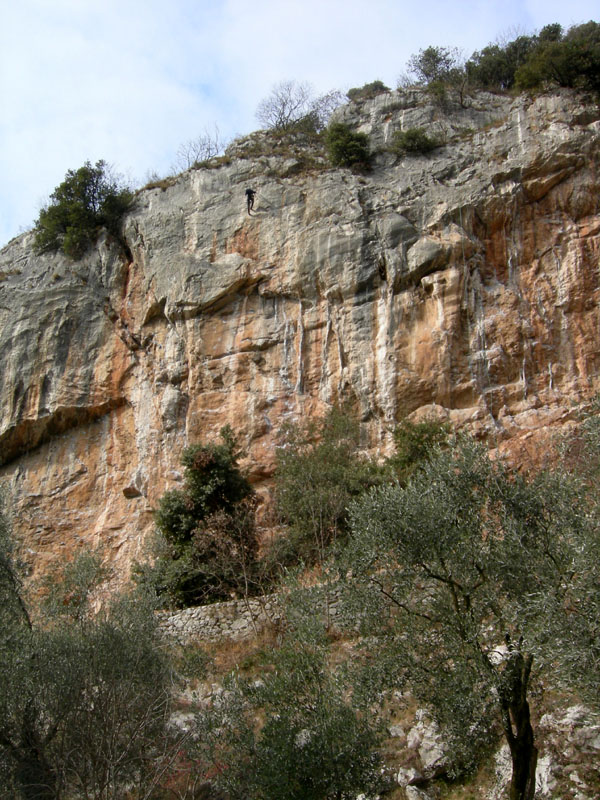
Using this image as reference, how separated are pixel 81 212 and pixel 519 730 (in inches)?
941

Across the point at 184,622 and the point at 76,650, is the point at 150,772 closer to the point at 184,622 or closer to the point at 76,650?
the point at 76,650

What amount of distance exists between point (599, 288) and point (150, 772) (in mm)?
17207

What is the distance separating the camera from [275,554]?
1636 cm

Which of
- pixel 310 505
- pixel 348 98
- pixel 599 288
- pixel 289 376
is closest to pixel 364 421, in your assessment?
pixel 289 376

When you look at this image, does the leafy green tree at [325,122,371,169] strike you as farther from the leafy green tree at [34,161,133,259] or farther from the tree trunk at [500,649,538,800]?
the tree trunk at [500,649,538,800]

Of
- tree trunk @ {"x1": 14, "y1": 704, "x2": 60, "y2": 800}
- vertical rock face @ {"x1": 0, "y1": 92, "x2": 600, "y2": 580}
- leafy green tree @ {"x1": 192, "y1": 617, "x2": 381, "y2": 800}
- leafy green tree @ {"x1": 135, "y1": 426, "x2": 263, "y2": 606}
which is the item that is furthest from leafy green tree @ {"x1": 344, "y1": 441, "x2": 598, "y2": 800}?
vertical rock face @ {"x1": 0, "y1": 92, "x2": 600, "y2": 580}

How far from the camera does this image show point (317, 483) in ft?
58.3

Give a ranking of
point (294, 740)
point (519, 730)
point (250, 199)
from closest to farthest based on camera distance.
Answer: point (519, 730) → point (294, 740) → point (250, 199)

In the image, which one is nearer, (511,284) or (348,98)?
(511,284)

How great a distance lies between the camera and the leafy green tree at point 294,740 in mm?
8289

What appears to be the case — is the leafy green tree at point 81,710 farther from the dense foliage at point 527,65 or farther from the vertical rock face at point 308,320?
the dense foliage at point 527,65

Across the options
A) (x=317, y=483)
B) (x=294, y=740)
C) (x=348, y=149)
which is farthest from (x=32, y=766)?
(x=348, y=149)

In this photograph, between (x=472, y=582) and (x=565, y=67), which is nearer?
(x=472, y=582)

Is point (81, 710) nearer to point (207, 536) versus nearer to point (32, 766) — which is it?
point (32, 766)
